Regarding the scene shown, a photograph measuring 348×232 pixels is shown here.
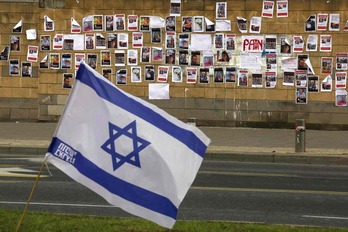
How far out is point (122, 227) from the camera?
9.09 metres

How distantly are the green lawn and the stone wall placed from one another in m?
12.2

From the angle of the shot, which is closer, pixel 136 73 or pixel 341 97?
pixel 341 97

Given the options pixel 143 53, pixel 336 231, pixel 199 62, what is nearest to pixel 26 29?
pixel 143 53

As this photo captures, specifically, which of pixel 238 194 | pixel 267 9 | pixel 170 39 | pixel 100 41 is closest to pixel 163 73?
pixel 170 39

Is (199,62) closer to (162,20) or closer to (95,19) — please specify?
(162,20)

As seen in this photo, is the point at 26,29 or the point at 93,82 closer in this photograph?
the point at 93,82

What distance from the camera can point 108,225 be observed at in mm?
9156

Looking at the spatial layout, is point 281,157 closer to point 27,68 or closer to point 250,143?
point 250,143

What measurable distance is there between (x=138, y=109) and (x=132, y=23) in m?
15.5

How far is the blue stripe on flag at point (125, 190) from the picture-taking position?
22.7 feet

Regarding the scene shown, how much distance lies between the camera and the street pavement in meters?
17.3

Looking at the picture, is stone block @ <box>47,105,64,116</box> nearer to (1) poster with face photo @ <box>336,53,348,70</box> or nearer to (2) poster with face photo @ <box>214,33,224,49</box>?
(2) poster with face photo @ <box>214,33,224,49</box>

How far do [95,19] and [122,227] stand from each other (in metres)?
13.9

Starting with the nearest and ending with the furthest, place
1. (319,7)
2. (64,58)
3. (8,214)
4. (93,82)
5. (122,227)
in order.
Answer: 1. (93,82)
2. (122,227)
3. (8,214)
4. (319,7)
5. (64,58)
